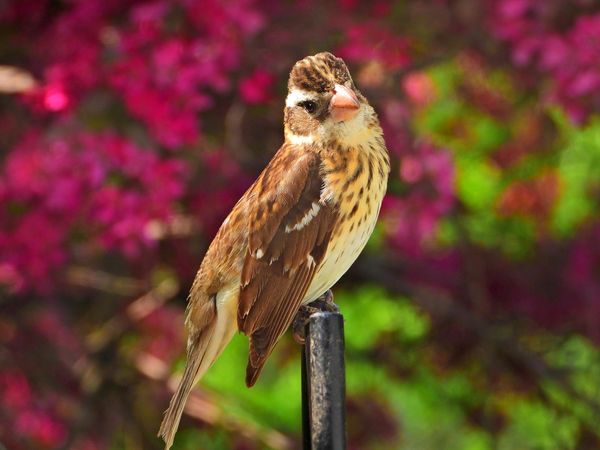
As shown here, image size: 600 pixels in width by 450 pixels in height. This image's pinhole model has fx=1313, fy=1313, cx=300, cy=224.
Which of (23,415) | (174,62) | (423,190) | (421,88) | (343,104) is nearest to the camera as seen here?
(343,104)

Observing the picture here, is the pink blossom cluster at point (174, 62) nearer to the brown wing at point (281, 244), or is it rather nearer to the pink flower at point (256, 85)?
the pink flower at point (256, 85)

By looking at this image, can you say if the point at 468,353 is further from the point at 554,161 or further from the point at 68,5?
the point at 68,5

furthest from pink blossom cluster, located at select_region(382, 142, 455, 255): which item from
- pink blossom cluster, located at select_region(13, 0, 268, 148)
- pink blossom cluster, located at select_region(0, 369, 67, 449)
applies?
pink blossom cluster, located at select_region(0, 369, 67, 449)

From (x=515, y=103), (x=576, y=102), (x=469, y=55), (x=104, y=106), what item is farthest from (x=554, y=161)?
(x=104, y=106)

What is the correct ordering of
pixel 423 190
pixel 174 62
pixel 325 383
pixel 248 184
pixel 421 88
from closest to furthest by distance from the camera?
pixel 325 383, pixel 174 62, pixel 423 190, pixel 248 184, pixel 421 88

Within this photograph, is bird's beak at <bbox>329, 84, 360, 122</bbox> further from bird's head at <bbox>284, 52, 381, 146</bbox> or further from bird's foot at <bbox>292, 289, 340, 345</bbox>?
bird's foot at <bbox>292, 289, 340, 345</bbox>

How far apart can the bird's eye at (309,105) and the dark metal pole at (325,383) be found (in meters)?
0.87

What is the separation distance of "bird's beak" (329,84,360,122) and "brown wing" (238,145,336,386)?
160 mm

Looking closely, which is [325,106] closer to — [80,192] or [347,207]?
[347,207]

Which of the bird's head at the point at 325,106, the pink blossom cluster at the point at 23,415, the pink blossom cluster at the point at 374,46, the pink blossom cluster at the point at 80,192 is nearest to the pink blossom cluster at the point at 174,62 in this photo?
the pink blossom cluster at the point at 80,192

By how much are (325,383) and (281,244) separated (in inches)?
33.6

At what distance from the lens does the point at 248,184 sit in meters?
4.59

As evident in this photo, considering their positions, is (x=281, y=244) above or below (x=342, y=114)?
below

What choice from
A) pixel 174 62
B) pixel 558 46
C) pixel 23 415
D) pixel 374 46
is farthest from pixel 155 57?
pixel 23 415
